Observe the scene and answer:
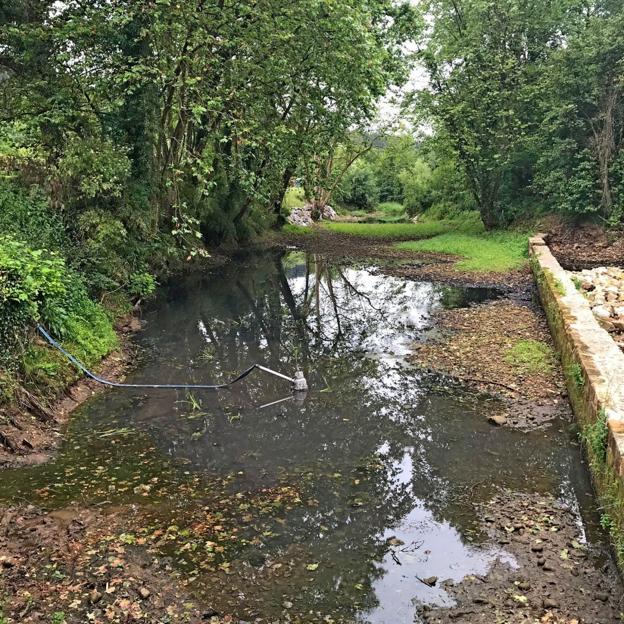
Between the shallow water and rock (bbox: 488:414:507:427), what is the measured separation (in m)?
0.09

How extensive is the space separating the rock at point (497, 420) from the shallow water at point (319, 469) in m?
0.09

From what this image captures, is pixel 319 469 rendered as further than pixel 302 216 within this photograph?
No

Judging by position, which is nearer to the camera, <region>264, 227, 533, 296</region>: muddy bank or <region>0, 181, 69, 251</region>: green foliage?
<region>0, 181, 69, 251</region>: green foliage

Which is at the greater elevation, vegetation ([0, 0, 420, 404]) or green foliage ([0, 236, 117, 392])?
vegetation ([0, 0, 420, 404])

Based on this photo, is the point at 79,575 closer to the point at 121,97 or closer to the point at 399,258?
the point at 121,97

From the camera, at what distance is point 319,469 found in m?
5.79

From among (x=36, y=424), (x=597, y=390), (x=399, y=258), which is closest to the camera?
(x=597, y=390)

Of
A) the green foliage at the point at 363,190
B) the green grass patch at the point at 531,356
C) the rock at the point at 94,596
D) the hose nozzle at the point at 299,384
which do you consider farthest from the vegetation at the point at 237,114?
the green foliage at the point at 363,190

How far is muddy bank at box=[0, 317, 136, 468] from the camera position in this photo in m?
5.84

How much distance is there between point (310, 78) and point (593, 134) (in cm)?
1248

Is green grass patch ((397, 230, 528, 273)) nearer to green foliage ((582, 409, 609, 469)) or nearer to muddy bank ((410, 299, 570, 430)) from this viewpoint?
muddy bank ((410, 299, 570, 430))

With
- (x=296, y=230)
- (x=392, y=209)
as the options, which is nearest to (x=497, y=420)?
(x=296, y=230)

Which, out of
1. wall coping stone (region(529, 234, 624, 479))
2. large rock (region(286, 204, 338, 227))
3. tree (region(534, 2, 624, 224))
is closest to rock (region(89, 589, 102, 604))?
wall coping stone (region(529, 234, 624, 479))

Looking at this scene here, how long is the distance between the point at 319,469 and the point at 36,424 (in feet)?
11.5
